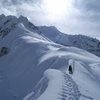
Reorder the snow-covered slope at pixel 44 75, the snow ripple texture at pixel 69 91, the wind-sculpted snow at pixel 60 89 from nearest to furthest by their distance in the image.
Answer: the snow ripple texture at pixel 69 91, the wind-sculpted snow at pixel 60 89, the snow-covered slope at pixel 44 75

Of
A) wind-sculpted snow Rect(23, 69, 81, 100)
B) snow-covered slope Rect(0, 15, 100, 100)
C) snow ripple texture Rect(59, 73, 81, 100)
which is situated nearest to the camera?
snow ripple texture Rect(59, 73, 81, 100)

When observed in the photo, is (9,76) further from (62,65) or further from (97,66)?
(97,66)

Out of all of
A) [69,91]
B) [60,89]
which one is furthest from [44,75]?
[69,91]

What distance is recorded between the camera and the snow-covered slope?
2078 cm

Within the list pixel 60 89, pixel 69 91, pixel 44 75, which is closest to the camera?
pixel 69 91

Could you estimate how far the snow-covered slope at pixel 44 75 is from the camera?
68.2 ft

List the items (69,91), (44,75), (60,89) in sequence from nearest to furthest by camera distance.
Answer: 1. (69,91)
2. (60,89)
3. (44,75)

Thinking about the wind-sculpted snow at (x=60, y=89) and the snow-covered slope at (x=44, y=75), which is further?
the snow-covered slope at (x=44, y=75)

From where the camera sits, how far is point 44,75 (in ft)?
96.8

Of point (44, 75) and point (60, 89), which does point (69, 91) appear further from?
point (44, 75)

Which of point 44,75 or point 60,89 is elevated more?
point 44,75

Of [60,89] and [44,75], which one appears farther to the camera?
[44,75]

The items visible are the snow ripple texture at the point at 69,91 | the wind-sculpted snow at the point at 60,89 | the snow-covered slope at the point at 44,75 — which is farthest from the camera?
the snow-covered slope at the point at 44,75

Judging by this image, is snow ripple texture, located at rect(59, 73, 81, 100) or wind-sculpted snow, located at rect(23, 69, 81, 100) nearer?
snow ripple texture, located at rect(59, 73, 81, 100)
